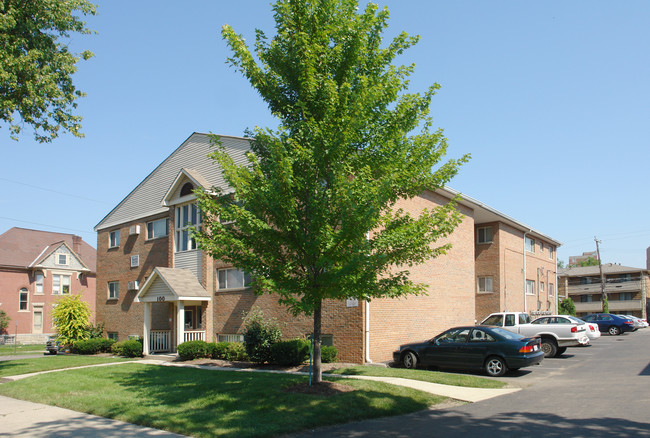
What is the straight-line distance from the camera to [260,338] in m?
19.0

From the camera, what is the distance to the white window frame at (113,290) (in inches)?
1212

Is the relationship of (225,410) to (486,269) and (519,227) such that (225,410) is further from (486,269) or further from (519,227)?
(519,227)

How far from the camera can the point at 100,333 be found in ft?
99.5

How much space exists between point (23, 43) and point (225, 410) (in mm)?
13187

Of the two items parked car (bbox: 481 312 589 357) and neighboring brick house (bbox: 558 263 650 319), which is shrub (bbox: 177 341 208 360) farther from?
neighboring brick house (bbox: 558 263 650 319)

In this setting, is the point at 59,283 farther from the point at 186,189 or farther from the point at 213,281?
the point at 213,281

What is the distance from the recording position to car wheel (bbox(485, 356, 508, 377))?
15594 mm

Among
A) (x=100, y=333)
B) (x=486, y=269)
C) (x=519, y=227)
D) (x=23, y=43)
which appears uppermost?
(x=23, y=43)

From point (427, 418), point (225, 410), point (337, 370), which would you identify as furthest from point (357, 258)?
point (337, 370)

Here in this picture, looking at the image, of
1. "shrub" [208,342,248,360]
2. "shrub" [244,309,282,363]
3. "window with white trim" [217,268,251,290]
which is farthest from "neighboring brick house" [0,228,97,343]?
"shrub" [244,309,282,363]

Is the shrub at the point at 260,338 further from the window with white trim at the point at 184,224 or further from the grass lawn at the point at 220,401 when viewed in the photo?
the window with white trim at the point at 184,224

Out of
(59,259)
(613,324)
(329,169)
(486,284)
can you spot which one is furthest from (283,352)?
(59,259)

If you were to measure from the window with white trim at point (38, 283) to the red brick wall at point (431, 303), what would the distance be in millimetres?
41491

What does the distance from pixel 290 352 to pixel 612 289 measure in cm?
6952
